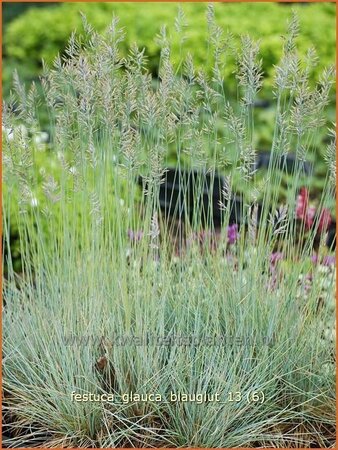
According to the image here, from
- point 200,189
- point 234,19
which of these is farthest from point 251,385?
point 234,19

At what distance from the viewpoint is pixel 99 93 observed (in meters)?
3.13

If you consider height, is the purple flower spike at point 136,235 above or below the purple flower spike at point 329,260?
above

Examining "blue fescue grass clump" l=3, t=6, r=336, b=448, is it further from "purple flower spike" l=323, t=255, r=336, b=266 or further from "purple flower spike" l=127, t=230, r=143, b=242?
"purple flower spike" l=323, t=255, r=336, b=266

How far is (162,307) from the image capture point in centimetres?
324

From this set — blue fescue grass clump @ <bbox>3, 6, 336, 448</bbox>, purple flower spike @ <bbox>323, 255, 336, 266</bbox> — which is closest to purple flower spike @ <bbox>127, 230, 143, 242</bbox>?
blue fescue grass clump @ <bbox>3, 6, 336, 448</bbox>

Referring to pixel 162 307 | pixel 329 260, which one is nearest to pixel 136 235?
pixel 162 307

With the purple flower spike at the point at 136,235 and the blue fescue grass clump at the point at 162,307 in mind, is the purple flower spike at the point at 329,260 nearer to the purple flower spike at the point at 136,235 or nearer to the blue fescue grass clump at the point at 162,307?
the blue fescue grass clump at the point at 162,307

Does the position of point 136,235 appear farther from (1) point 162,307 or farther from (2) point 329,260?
(2) point 329,260

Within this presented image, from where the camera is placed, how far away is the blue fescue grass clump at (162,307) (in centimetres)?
318

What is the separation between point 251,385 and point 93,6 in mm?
7843

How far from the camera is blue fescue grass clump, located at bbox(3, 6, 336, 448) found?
3.18m

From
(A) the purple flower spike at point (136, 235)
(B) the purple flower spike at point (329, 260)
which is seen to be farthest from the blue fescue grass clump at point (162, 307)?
(B) the purple flower spike at point (329, 260)

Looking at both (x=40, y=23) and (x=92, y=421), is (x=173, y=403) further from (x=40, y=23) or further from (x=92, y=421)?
(x=40, y=23)

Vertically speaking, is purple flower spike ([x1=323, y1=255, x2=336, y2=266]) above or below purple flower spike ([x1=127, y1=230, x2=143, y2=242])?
below
